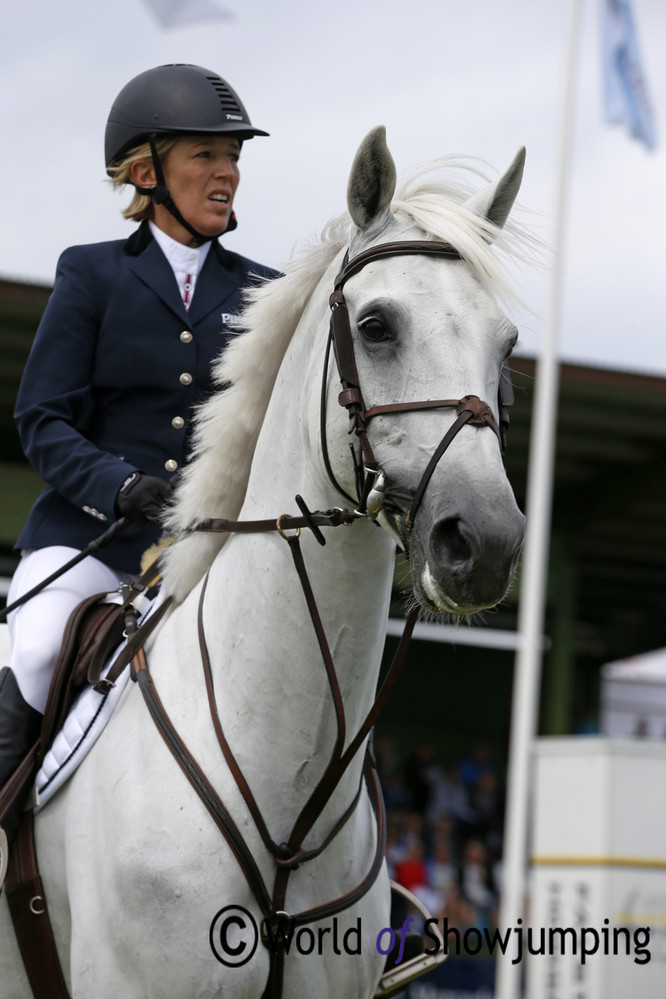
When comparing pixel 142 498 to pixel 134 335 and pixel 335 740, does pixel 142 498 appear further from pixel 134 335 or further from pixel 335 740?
pixel 335 740

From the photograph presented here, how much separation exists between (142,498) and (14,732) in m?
0.73

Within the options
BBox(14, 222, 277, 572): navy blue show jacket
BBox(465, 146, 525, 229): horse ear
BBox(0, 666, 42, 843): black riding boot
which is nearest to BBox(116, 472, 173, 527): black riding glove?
BBox(14, 222, 277, 572): navy blue show jacket

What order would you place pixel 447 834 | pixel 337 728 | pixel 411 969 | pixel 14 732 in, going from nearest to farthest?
pixel 337 728, pixel 14 732, pixel 411 969, pixel 447 834

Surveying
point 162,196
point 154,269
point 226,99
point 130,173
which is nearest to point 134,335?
point 154,269

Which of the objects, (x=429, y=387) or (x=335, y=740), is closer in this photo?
(x=429, y=387)

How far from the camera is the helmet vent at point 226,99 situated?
3.77 meters

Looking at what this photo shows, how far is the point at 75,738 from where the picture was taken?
315 centimetres

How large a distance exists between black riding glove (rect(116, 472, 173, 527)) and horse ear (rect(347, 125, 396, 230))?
3.06 ft

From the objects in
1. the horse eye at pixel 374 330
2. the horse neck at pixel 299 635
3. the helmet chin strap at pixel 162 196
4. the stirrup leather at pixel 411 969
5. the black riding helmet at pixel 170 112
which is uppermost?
the black riding helmet at pixel 170 112

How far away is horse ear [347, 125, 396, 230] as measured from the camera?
290cm

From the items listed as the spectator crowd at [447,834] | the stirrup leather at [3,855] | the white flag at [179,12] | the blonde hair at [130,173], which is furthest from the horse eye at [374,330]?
the spectator crowd at [447,834]

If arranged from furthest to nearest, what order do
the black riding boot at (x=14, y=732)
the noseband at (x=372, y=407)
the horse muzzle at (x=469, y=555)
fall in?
the black riding boot at (x=14, y=732), the noseband at (x=372, y=407), the horse muzzle at (x=469, y=555)

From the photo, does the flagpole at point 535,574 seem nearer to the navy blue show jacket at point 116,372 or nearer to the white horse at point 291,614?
the navy blue show jacket at point 116,372

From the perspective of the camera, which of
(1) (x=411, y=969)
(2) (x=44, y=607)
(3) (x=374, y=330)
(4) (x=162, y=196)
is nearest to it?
(3) (x=374, y=330)
